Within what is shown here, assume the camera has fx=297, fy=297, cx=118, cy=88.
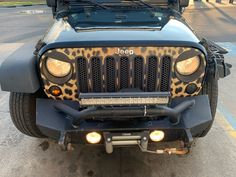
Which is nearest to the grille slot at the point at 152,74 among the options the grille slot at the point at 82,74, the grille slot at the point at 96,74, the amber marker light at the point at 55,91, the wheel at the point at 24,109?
the grille slot at the point at 96,74

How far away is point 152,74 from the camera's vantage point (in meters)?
2.35

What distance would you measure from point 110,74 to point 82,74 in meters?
0.22

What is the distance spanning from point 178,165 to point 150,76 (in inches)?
40.1

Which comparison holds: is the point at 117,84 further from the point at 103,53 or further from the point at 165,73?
the point at 165,73

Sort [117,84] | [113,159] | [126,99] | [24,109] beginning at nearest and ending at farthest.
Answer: [126,99] < [117,84] < [24,109] < [113,159]

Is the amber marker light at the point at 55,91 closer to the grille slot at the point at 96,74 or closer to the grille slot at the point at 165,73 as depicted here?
the grille slot at the point at 96,74

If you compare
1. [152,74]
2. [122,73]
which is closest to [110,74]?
[122,73]

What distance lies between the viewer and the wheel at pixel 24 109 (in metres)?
2.70

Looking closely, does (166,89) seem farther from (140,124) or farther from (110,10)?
(110,10)

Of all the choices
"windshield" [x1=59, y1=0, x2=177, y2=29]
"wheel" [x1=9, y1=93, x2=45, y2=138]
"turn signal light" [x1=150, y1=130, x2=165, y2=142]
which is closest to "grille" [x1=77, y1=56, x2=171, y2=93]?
"turn signal light" [x1=150, y1=130, x2=165, y2=142]

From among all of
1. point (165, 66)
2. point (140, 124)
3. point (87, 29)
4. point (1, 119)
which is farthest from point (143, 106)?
point (1, 119)

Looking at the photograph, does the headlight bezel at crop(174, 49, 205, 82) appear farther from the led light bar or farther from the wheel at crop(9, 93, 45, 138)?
the wheel at crop(9, 93, 45, 138)

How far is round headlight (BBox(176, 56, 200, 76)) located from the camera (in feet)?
7.74

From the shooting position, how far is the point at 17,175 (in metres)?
2.72
